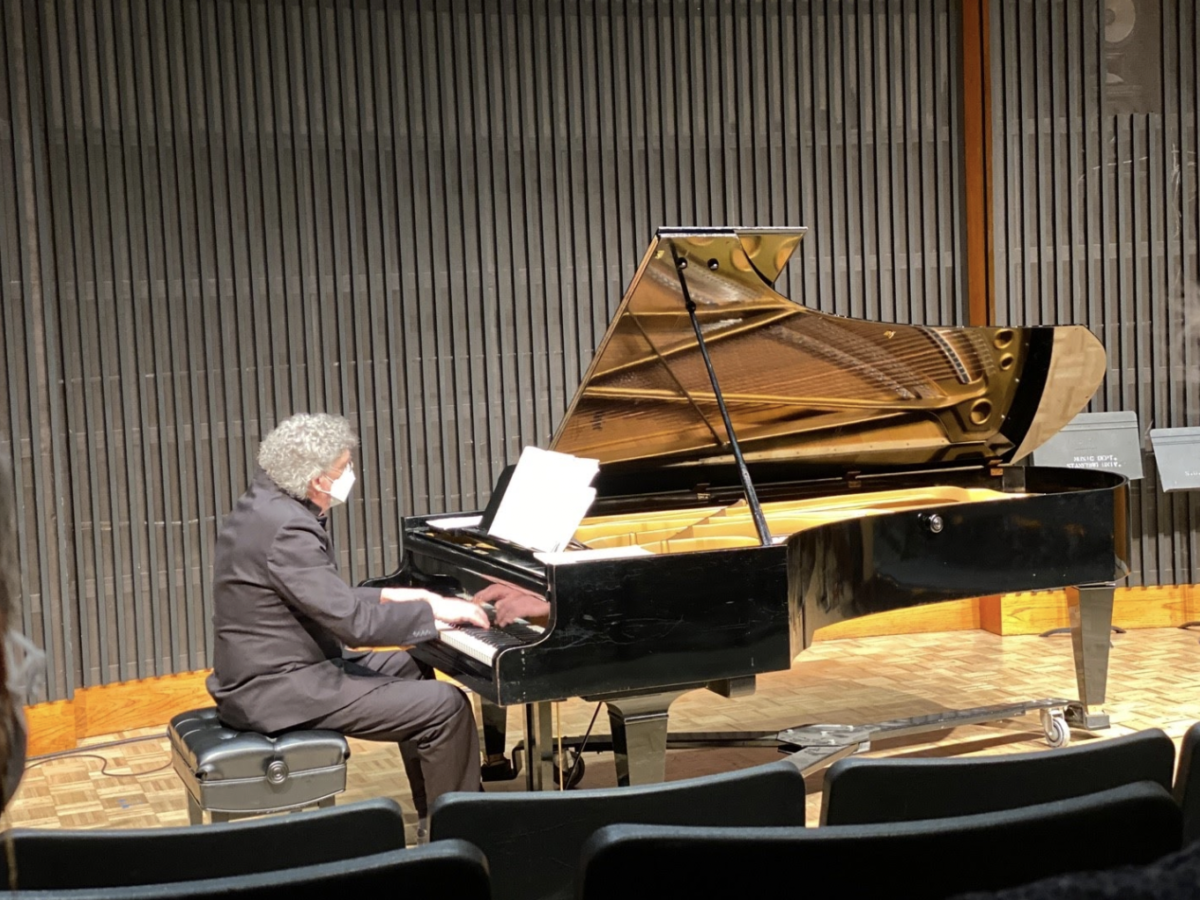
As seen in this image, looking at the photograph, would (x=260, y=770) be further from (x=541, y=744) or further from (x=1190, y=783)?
(x=1190, y=783)

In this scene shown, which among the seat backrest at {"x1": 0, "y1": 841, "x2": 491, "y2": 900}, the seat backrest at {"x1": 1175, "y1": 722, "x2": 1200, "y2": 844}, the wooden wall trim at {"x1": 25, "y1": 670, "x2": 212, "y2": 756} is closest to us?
the seat backrest at {"x1": 0, "y1": 841, "x2": 491, "y2": 900}

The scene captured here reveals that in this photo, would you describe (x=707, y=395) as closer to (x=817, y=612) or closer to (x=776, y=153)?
(x=817, y=612)

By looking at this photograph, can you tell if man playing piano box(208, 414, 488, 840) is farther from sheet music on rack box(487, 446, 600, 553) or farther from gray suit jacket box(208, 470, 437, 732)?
sheet music on rack box(487, 446, 600, 553)

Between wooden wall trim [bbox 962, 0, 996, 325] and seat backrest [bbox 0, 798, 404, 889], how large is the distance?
17.8ft

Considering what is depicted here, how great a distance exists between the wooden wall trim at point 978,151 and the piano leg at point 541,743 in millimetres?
3812

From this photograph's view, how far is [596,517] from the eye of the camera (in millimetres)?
4301

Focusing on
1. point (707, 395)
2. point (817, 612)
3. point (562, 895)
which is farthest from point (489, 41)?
point (562, 895)

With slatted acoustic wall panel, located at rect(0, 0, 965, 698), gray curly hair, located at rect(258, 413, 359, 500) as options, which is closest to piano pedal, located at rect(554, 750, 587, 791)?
gray curly hair, located at rect(258, 413, 359, 500)

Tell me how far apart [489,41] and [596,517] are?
9.14ft

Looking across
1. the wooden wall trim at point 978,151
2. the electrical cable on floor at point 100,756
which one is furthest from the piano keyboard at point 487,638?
the wooden wall trim at point 978,151

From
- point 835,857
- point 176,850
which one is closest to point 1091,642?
point 835,857

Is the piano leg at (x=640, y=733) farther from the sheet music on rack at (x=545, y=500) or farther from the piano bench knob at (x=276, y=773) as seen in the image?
the piano bench knob at (x=276, y=773)

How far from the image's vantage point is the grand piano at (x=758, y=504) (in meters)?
3.27

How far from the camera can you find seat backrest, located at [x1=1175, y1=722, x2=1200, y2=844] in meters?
2.01
